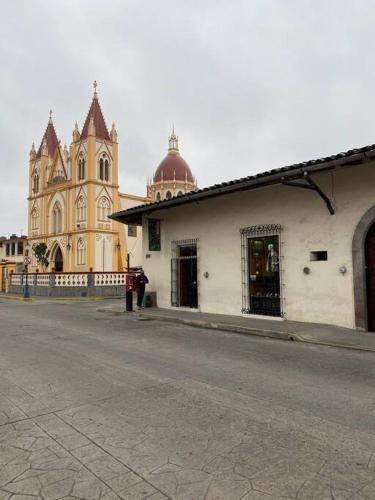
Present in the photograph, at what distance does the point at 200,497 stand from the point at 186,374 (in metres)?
3.06

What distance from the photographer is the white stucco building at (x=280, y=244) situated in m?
9.41

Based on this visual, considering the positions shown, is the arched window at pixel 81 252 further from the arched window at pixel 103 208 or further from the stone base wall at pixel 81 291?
the stone base wall at pixel 81 291

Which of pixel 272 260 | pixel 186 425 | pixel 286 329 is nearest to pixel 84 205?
pixel 272 260

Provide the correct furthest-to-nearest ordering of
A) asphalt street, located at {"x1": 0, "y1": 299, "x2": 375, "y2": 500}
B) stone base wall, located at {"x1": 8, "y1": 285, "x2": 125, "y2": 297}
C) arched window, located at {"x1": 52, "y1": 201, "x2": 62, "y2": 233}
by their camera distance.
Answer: arched window, located at {"x1": 52, "y1": 201, "x2": 62, "y2": 233} → stone base wall, located at {"x1": 8, "y1": 285, "x2": 125, "y2": 297} → asphalt street, located at {"x1": 0, "y1": 299, "x2": 375, "y2": 500}

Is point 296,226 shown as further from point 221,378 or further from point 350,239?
point 221,378

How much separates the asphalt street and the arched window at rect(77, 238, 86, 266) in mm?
31981

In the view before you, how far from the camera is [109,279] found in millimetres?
25281

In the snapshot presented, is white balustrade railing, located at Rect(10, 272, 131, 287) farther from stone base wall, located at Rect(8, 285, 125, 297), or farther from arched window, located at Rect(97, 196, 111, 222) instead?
arched window, located at Rect(97, 196, 111, 222)

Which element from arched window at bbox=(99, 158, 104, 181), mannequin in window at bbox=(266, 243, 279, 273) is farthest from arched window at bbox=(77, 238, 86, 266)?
mannequin in window at bbox=(266, 243, 279, 273)

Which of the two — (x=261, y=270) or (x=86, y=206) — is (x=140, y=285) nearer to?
(x=261, y=270)

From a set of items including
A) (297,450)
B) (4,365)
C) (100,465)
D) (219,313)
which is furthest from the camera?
(219,313)

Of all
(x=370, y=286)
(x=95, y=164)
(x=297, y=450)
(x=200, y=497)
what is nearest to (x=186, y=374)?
(x=297, y=450)

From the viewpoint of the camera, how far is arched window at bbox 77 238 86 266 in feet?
125

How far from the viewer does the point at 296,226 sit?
10.8 m
